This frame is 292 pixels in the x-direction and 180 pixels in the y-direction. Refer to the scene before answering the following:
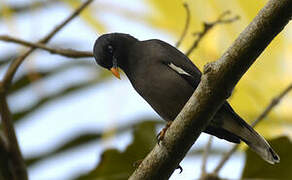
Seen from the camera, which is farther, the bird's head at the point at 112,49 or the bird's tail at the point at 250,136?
the bird's head at the point at 112,49

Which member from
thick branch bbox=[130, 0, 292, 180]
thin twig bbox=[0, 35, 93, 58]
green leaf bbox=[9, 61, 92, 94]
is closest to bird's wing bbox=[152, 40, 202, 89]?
thin twig bbox=[0, 35, 93, 58]

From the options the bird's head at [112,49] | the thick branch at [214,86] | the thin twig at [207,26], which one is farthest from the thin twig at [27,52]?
the thick branch at [214,86]

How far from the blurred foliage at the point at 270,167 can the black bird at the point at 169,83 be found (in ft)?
0.42

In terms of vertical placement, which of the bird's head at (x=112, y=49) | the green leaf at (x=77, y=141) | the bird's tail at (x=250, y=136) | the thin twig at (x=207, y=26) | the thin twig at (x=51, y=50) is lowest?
the green leaf at (x=77, y=141)

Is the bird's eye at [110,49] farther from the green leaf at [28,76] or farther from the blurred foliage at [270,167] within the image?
the blurred foliage at [270,167]

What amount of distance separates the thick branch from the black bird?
76 centimetres

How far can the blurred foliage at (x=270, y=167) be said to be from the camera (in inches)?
141

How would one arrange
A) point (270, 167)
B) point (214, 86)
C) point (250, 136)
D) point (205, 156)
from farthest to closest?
point (270, 167) → point (250, 136) → point (205, 156) → point (214, 86)

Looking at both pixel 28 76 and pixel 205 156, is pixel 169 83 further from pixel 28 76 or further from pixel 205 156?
pixel 28 76

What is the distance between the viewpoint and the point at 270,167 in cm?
367

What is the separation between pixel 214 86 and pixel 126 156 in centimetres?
123

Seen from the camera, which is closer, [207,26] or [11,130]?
[11,130]

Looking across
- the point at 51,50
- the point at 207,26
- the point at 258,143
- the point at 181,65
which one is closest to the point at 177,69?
the point at 181,65

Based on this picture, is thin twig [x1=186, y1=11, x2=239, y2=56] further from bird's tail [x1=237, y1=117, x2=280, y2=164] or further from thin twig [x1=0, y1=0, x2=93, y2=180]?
thin twig [x1=0, y1=0, x2=93, y2=180]
